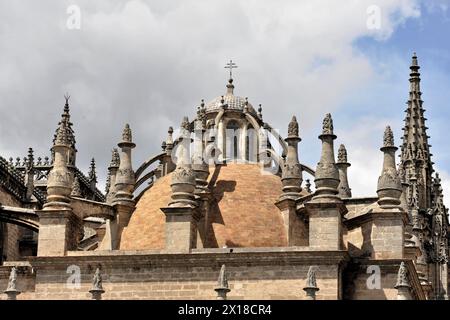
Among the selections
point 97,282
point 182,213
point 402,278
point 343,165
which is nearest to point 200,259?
point 182,213

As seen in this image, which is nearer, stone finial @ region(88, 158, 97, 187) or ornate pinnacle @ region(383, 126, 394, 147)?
ornate pinnacle @ region(383, 126, 394, 147)

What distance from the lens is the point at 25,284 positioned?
137ft

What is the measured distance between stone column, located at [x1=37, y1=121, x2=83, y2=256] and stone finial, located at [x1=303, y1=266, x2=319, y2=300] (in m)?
8.36

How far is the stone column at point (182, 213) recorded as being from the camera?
132 feet

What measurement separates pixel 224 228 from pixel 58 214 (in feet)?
17.7

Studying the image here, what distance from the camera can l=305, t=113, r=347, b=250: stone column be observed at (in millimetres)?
39531

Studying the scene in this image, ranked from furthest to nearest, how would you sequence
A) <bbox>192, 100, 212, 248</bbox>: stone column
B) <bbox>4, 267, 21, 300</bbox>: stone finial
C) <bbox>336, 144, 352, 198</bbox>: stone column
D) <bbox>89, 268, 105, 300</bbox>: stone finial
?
<bbox>336, 144, 352, 198</bbox>: stone column
<bbox>192, 100, 212, 248</bbox>: stone column
<bbox>4, 267, 21, 300</bbox>: stone finial
<bbox>89, 268, 105, 300</bbox>: stone finial

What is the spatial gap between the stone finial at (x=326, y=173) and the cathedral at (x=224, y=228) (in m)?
0.03

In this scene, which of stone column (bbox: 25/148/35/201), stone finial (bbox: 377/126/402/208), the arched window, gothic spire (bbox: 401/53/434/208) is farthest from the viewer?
gothic spire (bbox: 401/53/434/208)

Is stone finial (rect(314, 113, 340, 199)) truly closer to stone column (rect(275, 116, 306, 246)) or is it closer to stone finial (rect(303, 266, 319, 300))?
stone column (rect(275, 116, 306, 246))

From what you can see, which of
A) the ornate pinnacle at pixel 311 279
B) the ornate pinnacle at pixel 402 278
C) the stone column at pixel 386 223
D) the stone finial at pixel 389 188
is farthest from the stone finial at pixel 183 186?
the ornate pinnacle at pixel 402 278

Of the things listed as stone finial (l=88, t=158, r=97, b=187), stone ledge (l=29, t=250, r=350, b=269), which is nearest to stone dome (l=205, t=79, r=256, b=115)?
stone ledge (l=29, t=250, r=350, b=269)

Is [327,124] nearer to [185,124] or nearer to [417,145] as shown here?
[185,124]

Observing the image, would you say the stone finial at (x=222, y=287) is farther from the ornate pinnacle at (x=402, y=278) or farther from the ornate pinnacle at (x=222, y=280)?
the ornate pinnacle at (x=402, y=278)
